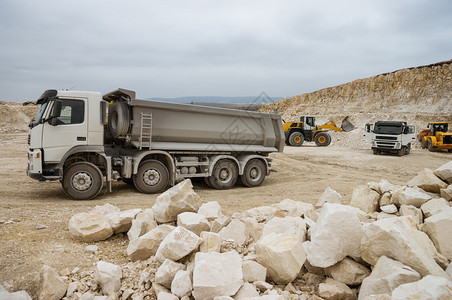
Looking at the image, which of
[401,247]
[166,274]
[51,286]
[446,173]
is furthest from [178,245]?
[446,173]

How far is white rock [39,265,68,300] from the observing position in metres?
3.35

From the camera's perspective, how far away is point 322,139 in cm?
2452

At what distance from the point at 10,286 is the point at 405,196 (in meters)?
5.39

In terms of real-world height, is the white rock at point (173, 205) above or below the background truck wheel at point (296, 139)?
below

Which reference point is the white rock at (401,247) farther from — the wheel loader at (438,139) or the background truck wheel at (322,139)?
the background truck wheel at (322,139)

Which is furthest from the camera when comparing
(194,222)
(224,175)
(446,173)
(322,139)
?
(322,139)

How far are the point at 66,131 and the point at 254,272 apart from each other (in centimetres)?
601

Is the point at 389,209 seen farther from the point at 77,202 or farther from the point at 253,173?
the point at 77,202

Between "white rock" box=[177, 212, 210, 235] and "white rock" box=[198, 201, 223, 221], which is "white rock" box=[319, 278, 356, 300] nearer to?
"white rock" box=[177, 212, 210, 235]

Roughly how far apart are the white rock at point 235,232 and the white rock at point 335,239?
0.97 metres

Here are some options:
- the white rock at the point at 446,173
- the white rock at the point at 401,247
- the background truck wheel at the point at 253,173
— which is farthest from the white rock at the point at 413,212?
the background truck wheel at the point at 253,173

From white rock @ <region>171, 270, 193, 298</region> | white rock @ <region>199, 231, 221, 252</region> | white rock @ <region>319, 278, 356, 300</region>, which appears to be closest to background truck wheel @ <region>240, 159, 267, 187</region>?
white rock @ <region>199, 231, 221, 252</region>

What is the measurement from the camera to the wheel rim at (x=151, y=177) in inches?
337

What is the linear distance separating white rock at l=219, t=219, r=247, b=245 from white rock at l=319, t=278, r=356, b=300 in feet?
4.03
